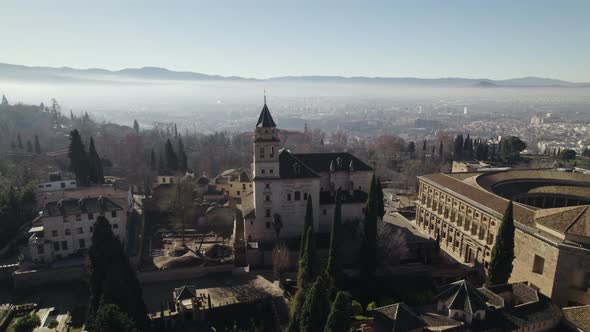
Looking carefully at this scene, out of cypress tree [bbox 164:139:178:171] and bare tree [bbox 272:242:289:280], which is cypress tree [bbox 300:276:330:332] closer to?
bare tree [bbox 272:242:289:280]

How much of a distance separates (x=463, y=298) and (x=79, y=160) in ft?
153

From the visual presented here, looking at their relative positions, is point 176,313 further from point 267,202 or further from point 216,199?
point 216,199

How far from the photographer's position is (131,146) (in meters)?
82.8

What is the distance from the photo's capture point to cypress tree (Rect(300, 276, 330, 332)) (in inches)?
776

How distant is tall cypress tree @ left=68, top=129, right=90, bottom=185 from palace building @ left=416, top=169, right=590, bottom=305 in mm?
42962

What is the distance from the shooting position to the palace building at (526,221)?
994 inches

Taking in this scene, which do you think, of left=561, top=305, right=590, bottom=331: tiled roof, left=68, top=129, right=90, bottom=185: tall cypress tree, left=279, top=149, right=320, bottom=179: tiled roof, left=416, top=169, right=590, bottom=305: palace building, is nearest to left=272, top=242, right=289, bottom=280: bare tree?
left=279, top=149, right=320, bottom=179: tiled roof

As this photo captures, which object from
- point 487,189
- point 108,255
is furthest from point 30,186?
point 487,189

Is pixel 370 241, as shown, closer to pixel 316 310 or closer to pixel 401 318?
pixel 401 318

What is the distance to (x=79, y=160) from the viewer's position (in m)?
46.8

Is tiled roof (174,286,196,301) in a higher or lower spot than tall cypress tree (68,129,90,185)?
lower

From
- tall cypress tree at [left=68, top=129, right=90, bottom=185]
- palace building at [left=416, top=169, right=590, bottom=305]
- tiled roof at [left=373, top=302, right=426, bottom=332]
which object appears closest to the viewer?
tiled roof at [left=373, top=302, right=426, bottom=332]

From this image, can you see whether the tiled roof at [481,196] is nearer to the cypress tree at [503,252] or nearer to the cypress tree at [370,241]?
the cypress tree at [503,252]

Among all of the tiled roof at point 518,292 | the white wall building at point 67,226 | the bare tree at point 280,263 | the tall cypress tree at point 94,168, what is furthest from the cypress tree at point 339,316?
the tall cypress tree at point 94,168
